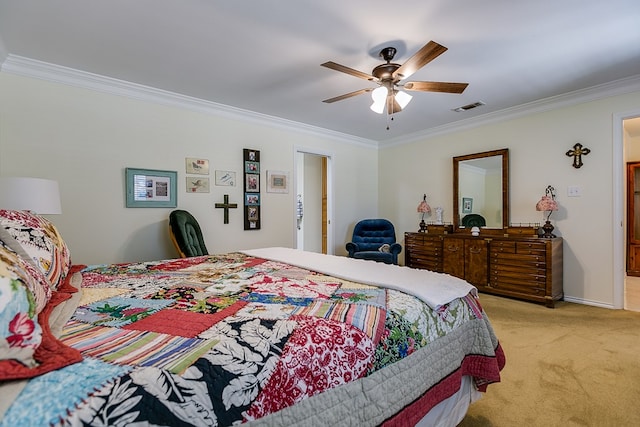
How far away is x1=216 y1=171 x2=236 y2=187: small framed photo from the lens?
3.84 meters

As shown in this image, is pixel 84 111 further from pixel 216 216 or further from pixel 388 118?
pixel 388 118

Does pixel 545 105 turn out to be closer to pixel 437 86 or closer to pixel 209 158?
pixel 437 86

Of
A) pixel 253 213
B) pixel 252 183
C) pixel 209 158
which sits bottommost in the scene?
pixel 253 213

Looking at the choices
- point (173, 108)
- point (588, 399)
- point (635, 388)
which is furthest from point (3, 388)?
point (173, 108)

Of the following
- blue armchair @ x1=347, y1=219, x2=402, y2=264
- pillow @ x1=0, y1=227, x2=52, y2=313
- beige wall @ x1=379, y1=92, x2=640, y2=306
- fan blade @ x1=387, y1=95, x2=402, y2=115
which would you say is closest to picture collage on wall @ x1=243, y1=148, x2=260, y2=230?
blue armchair @ x1=347, y1=219, x2=402, y2=264

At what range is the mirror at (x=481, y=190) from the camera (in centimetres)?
410

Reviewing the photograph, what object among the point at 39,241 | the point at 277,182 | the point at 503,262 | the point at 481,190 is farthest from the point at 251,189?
the point at 503,262

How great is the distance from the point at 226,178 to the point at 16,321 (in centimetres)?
336

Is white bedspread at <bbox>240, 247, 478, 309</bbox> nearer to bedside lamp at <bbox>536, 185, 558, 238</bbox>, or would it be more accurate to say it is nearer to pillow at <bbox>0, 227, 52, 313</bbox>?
pillow at <bbox>0, 227, 52, 313</bbox>

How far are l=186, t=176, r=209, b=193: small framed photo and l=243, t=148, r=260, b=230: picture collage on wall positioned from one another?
21.0 inches

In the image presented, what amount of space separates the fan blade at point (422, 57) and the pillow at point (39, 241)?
7.64ft

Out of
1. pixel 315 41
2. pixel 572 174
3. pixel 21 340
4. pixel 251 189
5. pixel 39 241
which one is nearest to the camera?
pixel 21 340

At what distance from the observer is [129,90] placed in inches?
125

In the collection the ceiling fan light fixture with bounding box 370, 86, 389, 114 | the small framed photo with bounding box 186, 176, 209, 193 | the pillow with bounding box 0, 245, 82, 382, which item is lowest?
the pillow with bounding box 0, 245, 82, 382
